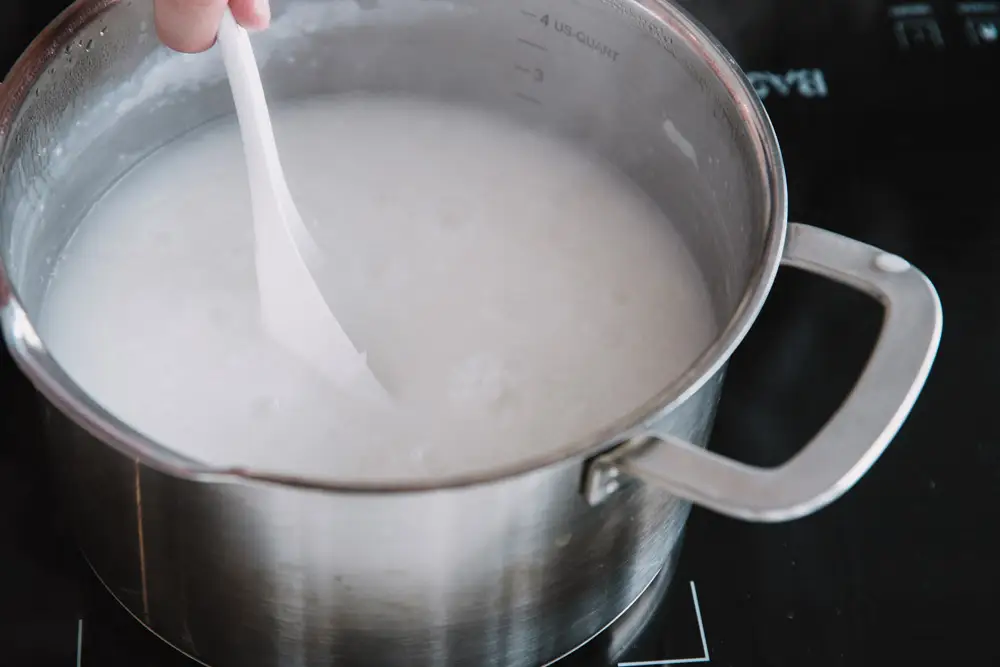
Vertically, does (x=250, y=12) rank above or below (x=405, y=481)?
above

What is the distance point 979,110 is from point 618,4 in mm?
413

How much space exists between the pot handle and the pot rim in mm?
24

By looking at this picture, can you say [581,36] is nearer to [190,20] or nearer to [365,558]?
[190,20]

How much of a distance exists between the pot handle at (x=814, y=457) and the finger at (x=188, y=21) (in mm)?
330

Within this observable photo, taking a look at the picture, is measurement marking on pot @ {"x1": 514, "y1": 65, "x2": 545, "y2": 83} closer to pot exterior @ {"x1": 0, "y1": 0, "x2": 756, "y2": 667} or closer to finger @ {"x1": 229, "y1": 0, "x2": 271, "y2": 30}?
pot exterior @ {"x1": 0, "y1": 0, "x2": 756, "y2": 667}

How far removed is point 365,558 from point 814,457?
239 mm

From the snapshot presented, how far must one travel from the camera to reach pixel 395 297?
962 millimetres

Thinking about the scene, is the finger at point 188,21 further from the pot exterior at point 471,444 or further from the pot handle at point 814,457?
the pot handle at point 814,457

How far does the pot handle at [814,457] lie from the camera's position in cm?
62

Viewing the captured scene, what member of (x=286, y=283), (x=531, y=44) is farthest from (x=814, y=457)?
(x=531, y=44)

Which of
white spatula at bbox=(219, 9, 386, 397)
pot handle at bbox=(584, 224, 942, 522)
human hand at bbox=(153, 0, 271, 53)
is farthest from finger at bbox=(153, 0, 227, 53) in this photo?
pot handle at bbox=(584, 224, 942, 522)

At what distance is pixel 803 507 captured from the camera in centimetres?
61

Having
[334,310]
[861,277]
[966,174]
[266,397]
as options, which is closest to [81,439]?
[266,397]

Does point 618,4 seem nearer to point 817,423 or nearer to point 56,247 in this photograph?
point 817,423
